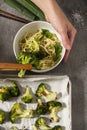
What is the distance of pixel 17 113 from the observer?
5.08ft

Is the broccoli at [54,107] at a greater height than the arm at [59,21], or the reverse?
the arm at [59,21]

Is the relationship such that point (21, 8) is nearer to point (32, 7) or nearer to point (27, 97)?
point (32, 7)

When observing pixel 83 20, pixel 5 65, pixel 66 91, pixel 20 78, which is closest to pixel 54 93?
pixel 66 91

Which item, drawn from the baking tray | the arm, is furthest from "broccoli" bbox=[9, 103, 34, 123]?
the arm

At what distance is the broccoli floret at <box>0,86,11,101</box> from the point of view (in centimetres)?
154

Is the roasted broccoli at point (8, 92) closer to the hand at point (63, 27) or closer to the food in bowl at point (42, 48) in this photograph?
the food in bowl at point (42, 48)

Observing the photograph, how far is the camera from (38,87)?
157 cm

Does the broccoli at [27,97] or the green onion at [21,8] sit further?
the green onion at [21,8]

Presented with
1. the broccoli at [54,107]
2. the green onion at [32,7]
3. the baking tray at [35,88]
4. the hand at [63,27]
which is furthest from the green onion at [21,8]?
the broccoli at [54,107]

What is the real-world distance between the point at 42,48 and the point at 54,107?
252mm

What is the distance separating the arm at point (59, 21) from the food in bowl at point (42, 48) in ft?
0.21

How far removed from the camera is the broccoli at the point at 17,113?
1.54 m

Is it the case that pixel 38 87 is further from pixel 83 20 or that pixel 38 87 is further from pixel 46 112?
pixel 83 20

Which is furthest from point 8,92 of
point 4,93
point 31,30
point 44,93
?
point 31,30
